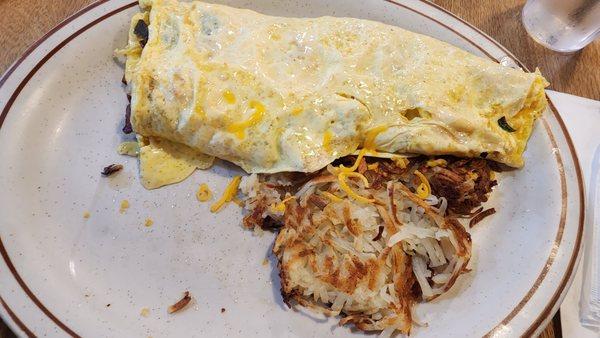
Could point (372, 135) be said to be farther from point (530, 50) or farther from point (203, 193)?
point (530, 50)

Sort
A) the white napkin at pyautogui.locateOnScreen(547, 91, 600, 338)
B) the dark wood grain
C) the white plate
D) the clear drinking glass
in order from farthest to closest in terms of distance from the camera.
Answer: the clear drinking glass → the dark wood grain → the white napkin at pyautogui.locateOnScreen(547, 91, 600, 338) → the white plate

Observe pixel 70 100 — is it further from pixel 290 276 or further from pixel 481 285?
pixel 481 285

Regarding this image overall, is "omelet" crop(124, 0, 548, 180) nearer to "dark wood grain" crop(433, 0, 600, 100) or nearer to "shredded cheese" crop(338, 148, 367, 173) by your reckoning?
"shredded cheese" crop(338, 148, 367, 173)

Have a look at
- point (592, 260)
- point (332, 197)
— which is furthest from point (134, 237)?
point (592, 260)

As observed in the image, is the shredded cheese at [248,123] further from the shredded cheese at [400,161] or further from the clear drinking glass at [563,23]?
the clear drinking glass at [563,23]

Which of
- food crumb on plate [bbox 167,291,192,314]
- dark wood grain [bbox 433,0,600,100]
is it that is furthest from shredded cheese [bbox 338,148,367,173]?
dark wood grain [bbox 433,0,600,100]

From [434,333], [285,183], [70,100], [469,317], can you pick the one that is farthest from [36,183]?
[469,317]
